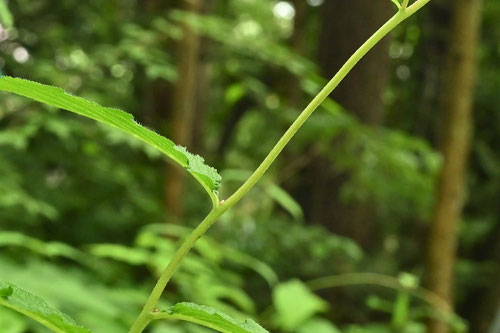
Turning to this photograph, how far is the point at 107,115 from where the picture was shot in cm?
50

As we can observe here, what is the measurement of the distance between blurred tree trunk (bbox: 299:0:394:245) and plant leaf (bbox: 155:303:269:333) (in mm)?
4688

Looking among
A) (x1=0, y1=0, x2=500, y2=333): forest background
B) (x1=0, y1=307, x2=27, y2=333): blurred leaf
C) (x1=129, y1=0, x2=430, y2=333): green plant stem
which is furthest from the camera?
(x1=0, y1=0, x2=500, y2=333): forest background

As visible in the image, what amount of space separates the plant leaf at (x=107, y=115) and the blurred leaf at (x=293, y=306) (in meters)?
1.93

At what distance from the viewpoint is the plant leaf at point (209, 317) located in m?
0.50

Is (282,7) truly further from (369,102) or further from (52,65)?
(52,65)

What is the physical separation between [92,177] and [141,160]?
0.55 m

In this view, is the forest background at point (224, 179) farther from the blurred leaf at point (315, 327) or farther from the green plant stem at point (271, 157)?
the green plant stem at point (271, 157)

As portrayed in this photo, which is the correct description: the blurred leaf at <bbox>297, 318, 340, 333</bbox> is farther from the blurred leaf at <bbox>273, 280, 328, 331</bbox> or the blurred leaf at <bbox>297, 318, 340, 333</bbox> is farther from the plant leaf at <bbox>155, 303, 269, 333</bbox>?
the plant leaf at <bbox>155, 303, 269, 333</bbox>

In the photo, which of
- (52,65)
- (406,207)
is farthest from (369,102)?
(52,65)

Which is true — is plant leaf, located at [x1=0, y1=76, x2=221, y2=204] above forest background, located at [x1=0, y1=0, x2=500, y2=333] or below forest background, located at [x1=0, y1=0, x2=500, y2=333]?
below

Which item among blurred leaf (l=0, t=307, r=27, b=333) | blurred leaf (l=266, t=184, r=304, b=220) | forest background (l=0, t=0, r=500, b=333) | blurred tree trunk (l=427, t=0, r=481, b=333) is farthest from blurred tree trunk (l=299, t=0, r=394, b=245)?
blurred leaf (l=0, t=307, r=27, b=333)

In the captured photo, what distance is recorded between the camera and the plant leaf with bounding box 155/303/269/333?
50 centimetres

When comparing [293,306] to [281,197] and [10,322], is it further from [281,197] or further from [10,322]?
[10,322]

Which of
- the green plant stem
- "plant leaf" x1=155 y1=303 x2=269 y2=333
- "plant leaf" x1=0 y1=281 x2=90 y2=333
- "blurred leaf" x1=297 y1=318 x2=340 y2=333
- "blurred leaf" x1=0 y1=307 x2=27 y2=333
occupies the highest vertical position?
"blurred leaf" x1=297 y1=318 x2=340 y2=333
